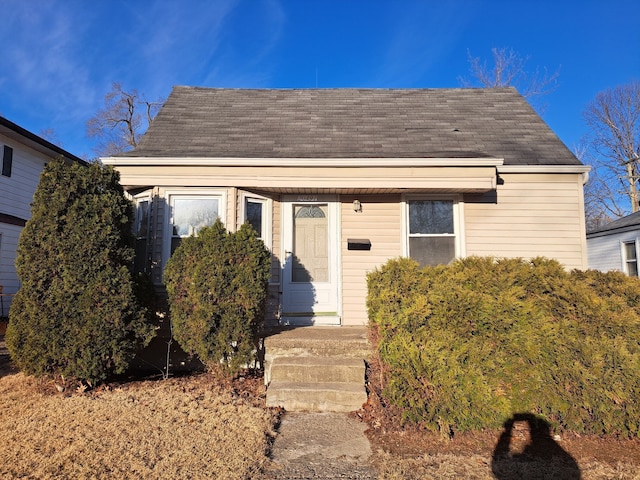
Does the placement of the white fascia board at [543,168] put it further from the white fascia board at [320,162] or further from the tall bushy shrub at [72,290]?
the tall bushy shrub at [72,290]

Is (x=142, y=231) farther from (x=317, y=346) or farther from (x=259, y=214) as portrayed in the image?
(x=317, y=346)

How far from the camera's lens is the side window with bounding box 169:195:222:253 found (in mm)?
5957

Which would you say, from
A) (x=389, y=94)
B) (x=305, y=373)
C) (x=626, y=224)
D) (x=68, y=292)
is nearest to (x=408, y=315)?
(x=305, y=373)

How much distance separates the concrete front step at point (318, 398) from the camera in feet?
12.9

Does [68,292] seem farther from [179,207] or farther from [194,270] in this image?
[179,207]

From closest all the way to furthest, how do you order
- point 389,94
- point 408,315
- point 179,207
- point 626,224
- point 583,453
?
point 583,453 → point 408,315 → point 179,207 → point 389,94 → point 626,224

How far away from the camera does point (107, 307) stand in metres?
4.14

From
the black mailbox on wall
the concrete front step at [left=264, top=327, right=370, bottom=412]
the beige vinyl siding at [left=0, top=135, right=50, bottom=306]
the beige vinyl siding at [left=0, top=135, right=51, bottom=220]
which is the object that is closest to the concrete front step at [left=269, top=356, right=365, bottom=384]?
the concrete front step at [left=264, top=327, right=370, bottom=412]

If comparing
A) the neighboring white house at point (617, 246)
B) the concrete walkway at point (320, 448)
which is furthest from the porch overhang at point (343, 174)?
the neighboring white house at point (617, 246)

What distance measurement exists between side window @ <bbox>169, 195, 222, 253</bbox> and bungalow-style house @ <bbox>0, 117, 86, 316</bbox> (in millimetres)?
6069

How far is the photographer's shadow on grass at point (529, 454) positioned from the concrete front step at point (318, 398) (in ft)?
4.38

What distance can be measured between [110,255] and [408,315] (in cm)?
326

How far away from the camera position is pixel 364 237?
6.36 meters

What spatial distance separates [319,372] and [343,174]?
293cm
